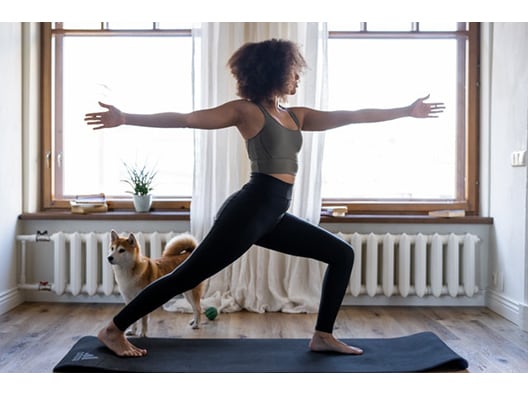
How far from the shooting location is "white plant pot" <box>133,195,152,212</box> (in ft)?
12.4

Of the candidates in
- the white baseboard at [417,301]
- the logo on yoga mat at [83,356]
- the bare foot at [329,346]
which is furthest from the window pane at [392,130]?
the logo on yoga mat at [83,356]

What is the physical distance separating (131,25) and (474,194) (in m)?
2.65

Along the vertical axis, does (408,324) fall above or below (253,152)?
below

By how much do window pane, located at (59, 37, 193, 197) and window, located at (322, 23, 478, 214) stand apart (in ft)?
3.41

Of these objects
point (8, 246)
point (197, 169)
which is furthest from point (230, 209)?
point (8, 246)

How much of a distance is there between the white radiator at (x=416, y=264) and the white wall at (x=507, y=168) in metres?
0.18

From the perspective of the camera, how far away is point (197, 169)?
3631mm

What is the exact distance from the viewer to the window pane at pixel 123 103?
396cm

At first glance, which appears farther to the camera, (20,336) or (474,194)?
(474,194)

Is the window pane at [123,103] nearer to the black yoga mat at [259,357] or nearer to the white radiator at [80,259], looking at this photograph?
the white radiator at [80,259]

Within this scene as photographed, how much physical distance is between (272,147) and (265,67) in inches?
13.2

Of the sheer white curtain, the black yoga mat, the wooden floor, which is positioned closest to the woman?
the black yoga mat

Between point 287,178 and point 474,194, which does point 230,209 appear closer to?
point 287,178
